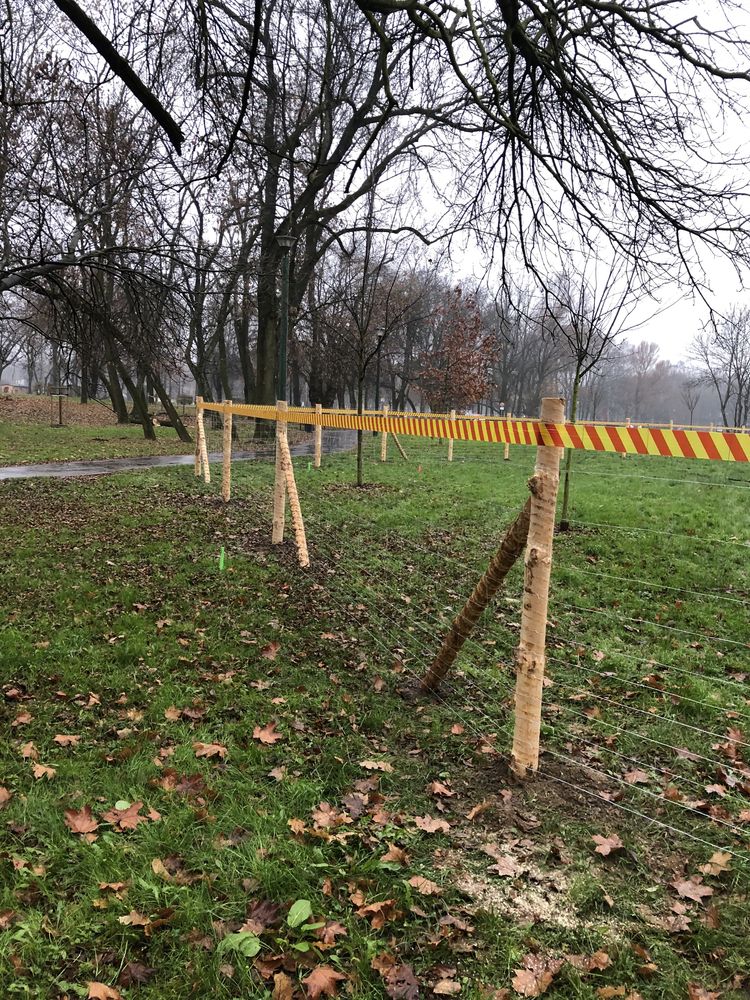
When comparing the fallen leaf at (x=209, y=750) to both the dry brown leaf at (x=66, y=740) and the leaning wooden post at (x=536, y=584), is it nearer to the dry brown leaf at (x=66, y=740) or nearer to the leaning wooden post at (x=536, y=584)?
the dry brown leaf at (x=66, y=740)

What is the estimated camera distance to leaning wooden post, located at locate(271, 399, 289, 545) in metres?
6.62

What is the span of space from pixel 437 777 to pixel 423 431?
2.09 metres

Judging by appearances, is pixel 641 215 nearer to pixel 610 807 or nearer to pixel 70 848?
pixel 610 807

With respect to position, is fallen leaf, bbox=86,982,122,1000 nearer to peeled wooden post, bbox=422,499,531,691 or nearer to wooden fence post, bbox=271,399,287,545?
peeled wooden post, bbox=422,499,531,691

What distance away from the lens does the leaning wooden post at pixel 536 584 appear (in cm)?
277

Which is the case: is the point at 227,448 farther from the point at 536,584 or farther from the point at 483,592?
the point at 536,584

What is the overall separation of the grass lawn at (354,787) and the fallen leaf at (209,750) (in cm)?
4

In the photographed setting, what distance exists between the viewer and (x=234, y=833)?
2652 millimetres

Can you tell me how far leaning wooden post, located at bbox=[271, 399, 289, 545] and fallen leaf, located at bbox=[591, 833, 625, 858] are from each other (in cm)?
478

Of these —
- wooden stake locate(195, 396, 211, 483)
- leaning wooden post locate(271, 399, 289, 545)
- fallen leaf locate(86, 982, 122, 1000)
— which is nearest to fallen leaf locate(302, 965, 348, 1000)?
fallen leaf locate(86, 982, 122, 1000)

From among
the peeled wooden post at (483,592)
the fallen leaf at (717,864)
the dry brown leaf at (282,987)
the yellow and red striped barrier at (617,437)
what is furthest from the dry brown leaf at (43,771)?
the fallen leaf at (717,864)

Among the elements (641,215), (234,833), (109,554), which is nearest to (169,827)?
(234,833)

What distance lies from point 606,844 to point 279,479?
5020 millimetres

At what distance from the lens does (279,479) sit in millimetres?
6840
